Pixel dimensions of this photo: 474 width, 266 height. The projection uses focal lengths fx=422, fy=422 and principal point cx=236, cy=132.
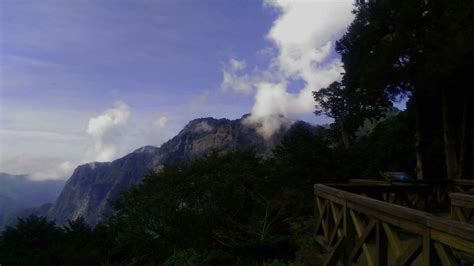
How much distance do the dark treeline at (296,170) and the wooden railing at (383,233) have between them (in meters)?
4.79

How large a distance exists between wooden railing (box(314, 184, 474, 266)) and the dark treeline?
479cm

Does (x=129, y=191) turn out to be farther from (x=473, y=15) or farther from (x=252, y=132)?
(x=252, y=132)

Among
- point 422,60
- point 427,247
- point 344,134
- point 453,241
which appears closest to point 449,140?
point 422,60

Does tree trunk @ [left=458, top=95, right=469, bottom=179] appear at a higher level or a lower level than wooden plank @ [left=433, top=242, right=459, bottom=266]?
higher

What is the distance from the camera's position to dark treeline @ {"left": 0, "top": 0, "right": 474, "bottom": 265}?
14938 millimetres

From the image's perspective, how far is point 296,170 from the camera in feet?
83.4

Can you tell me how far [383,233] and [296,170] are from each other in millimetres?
21293

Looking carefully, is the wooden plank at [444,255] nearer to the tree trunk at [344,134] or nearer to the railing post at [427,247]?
the railing post at [427,247]

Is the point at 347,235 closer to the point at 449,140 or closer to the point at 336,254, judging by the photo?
the point at 336,254

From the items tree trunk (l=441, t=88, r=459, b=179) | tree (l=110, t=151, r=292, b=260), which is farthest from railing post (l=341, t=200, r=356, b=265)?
tree (l=110, t=151, r=292, b=260)

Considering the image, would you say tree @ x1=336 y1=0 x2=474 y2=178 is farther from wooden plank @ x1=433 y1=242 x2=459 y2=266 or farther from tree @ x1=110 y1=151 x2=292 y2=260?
wooden plank @ x1=433 y1=242 x2=459 y2=266

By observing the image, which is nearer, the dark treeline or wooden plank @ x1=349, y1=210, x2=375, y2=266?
wooden plank @ x1=349, y1=210, x2=375, y2=266

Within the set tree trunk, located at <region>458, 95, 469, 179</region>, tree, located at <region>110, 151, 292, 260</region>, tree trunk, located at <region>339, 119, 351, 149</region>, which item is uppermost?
tree trunk, located at <region>339, 119, 351, 149</region>

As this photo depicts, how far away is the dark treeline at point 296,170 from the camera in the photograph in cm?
1494
